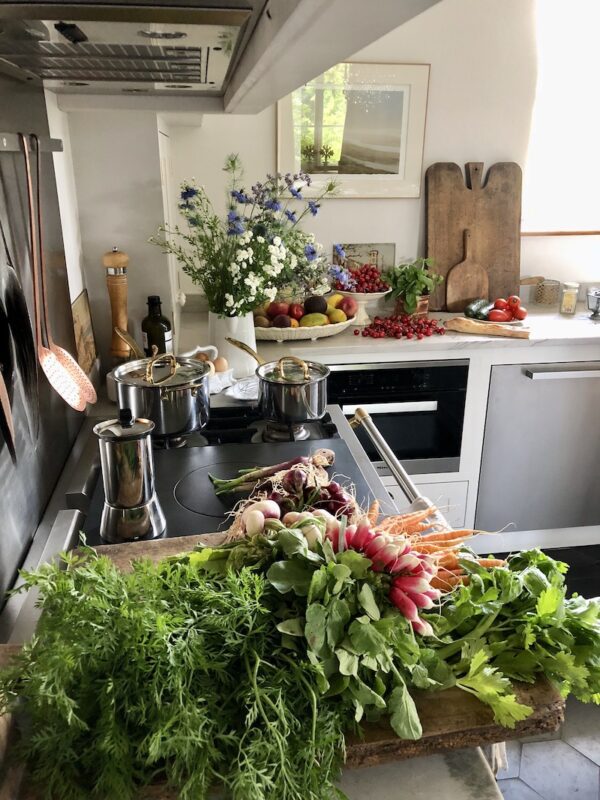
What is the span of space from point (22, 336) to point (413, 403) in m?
1.64

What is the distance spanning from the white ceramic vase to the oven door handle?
468mm

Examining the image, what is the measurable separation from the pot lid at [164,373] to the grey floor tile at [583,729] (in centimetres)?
151

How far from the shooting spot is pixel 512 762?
5.93ft

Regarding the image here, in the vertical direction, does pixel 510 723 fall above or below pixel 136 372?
below

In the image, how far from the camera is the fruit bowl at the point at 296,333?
236 cm

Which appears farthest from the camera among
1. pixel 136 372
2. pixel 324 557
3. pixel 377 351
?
pixel 377 351

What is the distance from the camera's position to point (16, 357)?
109cm

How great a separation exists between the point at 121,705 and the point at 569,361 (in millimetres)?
2283

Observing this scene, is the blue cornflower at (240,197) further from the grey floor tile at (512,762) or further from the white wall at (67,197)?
the grey floor tile at (512,762)

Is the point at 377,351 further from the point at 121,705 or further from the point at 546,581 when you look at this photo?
the point at 121,705

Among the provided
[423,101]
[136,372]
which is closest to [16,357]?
[136,372]

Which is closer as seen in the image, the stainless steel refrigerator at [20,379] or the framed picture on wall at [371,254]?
the stainless steel refrigerator at [20,379]

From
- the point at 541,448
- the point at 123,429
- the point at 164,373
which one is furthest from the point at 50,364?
the point at 541,448

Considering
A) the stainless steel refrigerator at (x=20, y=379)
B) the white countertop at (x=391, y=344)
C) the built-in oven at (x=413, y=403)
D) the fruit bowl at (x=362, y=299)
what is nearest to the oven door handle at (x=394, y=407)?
the built-in oven at (x=413, y=403)
